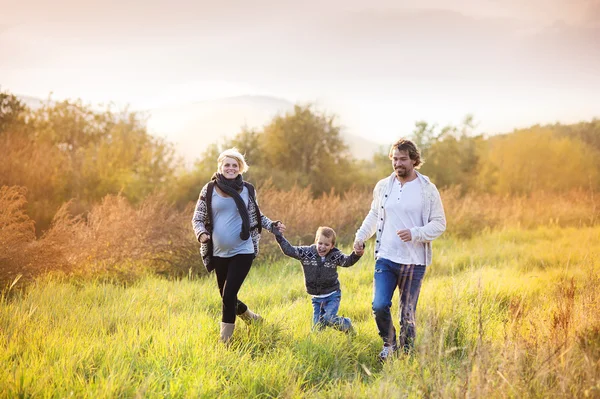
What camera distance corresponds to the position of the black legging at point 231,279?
15.7ft

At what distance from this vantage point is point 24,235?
7.16 m

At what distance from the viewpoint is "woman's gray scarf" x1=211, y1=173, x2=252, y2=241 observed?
5018 millimetres

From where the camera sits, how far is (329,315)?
5246 mm

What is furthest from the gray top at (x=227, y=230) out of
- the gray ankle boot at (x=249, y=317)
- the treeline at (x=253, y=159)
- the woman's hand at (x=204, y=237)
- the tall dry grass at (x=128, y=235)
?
the treeline at (x=253, y=159)

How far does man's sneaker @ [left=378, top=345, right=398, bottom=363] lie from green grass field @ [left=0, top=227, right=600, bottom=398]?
137mm

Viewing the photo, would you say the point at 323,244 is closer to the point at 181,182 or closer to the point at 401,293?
the point at 401,293

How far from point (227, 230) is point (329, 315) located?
4.79ft

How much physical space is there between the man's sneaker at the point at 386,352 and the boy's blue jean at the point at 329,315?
1.86ft

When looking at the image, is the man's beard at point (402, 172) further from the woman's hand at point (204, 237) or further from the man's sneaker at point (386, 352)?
the woman's hand at point (204, 237)

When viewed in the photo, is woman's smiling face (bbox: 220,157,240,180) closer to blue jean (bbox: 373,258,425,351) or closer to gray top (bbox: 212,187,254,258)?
gray top (bbox: 212,187,254,258)

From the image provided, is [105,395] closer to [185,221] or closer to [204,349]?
[204,349]

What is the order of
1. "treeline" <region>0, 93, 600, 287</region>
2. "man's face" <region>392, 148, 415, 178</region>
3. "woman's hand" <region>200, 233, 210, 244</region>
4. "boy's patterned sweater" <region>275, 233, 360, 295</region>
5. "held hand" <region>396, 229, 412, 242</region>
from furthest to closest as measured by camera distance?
"treeline" <region>0, 93, 600, 287</region>, "boy's patterned sweater" <region>275, 233, 360, 295</region>, "woman's hand" <region>200, 233, 210, 244</region>, "man's face" <region>392, 148, 415, 178</region>, "held hand" <region>396, 229, 412, 242</region>

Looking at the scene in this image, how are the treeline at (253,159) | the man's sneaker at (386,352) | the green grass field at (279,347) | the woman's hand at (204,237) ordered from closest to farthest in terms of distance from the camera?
the green grass field at (279,347)
the man's sneaker at (386,352)
the woman's hand at (204,237)
the treeline at (253,159)

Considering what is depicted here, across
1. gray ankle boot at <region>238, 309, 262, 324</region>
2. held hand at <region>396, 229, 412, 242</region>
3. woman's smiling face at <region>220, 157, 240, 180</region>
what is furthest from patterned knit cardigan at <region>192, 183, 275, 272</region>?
held hand at <region>396, 229, 412, 242</region>
